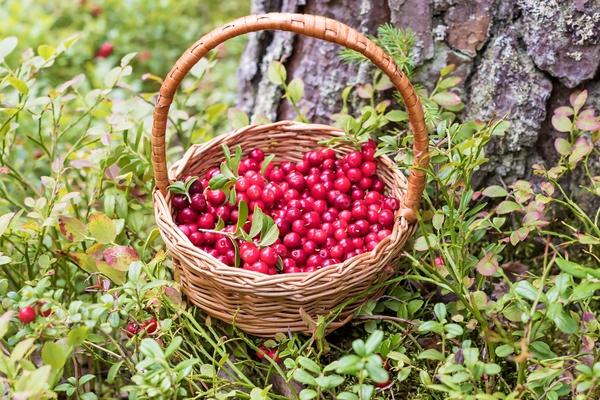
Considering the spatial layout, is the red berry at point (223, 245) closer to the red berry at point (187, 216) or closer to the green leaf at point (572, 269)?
the red berry at point (187, 216)

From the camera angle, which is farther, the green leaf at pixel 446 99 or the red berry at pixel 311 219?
the green leaf at pixel 446 99

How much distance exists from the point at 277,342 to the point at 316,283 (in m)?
0.21

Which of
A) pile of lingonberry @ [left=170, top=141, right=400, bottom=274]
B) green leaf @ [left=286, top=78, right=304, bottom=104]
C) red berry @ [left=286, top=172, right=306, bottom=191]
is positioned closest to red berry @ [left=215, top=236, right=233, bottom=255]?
pile of lingonberry @ [left=170, top=141, right=400, bottom=274]

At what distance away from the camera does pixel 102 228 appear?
127 centimetres

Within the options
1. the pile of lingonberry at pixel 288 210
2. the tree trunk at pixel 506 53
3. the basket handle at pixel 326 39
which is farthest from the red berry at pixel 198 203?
the tree trunk at pixel 506 53

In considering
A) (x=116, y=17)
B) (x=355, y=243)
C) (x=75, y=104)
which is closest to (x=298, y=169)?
(x=355, y=243)

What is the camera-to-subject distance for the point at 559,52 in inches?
56.5

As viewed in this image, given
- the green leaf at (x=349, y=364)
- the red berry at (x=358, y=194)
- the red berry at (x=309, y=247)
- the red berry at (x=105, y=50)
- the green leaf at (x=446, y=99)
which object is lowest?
the red berry at (x=309, y=247)

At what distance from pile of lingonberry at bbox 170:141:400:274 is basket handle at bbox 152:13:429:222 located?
10 cm

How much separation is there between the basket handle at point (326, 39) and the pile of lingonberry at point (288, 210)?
0.10 m

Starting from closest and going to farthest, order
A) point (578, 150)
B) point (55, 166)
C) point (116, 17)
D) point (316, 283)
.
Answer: point (316, 283), point (578, 150), point (55, 166), point (116, 17)

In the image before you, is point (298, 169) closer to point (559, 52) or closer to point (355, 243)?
point (355, 243)

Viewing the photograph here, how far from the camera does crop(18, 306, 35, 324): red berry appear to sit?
1.06 m

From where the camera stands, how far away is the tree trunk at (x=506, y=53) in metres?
1.42
